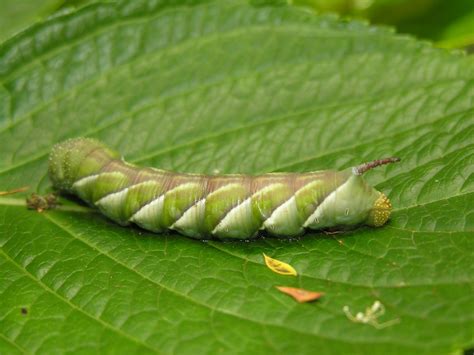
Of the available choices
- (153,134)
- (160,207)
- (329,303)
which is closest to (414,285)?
(329,303)

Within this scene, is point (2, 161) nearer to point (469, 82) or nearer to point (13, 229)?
point (13, 229)

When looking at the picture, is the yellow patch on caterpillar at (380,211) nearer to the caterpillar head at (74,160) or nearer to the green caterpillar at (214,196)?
the green caterpillar at (214,196)

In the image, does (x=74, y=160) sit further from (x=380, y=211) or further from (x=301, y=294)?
(x=380, y=211)

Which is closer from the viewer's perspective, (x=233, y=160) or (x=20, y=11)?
(x=233, y=160)

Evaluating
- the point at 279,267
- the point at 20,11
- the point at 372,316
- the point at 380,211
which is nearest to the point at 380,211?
the point at 380,211

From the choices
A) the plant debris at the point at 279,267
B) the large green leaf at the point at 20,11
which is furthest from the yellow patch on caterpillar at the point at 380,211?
the large green leaf at the point at 20,11
